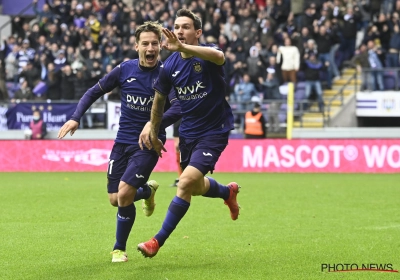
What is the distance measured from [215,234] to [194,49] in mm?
3411

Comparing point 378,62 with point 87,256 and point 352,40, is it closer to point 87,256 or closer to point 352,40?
point 352,40

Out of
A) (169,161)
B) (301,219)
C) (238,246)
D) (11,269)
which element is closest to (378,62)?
(169,161)

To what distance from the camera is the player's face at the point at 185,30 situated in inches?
310

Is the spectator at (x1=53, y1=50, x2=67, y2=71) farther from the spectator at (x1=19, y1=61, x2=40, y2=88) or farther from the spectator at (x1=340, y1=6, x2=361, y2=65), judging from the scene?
the spectator at (x1=340, y1=6, x2=361, y2=65)

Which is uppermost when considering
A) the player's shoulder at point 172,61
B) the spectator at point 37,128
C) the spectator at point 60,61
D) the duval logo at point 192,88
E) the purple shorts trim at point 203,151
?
the player's shoulder at point 172,61

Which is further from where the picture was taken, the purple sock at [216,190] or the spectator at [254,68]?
the spectator at [254,68]

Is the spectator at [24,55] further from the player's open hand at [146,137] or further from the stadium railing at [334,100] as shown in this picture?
the player's open hand at [146,137]

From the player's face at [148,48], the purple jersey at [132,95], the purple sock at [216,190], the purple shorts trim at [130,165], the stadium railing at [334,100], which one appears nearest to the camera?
the purple shorts trim at [130,165]

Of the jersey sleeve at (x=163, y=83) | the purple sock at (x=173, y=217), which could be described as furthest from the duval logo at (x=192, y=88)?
the purple sock at (x=173, y=217)

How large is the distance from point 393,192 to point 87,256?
8.91 m

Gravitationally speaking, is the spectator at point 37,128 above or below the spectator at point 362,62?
below

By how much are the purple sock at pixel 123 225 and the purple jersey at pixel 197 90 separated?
97 centimetres

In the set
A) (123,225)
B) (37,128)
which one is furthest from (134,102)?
(37,128)

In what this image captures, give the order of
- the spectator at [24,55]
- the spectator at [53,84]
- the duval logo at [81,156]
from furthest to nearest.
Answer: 1. the spectator at [24,55]
2. the spectator at [53,84]
3. the duval logo at [81,156]
